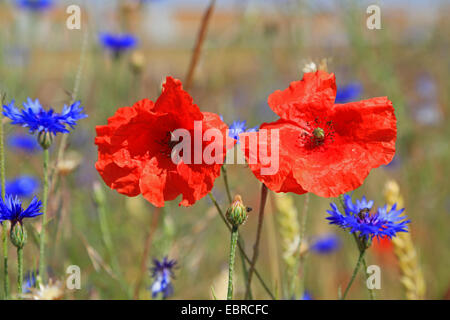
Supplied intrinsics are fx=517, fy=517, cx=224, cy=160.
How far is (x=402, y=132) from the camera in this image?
2059 mm

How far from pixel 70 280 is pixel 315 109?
0.48m

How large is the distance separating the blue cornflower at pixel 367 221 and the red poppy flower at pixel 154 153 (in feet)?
0.62

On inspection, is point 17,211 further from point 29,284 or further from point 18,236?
point 29,284

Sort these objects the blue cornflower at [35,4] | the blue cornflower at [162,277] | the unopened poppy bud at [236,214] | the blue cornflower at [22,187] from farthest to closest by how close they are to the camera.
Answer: the blue cornflower at [35,4] → the blue cornflower at [22,187] → the blue cornflower at [162,277] → the unopened poppy bud at [236,214]

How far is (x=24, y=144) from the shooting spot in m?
1.74

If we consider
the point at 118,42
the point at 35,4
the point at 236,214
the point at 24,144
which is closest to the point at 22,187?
the point at 24,144

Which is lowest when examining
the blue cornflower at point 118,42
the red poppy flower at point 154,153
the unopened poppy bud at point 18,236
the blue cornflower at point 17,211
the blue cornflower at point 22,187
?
the unopened poppy bud at point 18,236

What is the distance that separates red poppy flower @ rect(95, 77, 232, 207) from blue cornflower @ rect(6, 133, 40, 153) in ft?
3.42

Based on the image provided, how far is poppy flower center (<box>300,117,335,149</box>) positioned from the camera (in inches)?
Result: 29.7

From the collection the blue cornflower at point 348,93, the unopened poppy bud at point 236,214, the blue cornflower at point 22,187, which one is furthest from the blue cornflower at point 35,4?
the unopened poppy bud at point 236,214

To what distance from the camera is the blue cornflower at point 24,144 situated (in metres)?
1.72

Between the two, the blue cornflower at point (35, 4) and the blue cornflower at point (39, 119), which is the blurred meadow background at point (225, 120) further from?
the blue cornflower at point (39, 119)

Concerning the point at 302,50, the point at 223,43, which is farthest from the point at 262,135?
the point at 302,50
